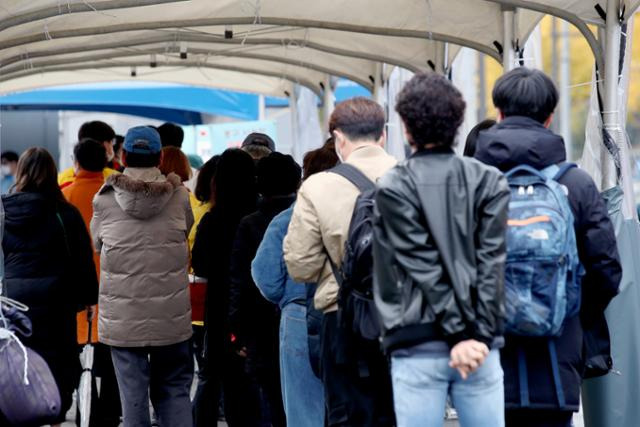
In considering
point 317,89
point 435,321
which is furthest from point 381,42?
point 435,321

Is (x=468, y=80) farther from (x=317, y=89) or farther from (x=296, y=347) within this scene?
(x=296, y=347)

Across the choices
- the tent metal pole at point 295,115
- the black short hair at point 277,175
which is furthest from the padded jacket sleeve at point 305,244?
the tent metal pole at point 295,115

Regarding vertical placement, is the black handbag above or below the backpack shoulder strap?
below

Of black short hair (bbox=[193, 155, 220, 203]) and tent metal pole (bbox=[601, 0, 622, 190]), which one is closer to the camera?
tent metal pole (bbox=[601, 0, 622, 190])

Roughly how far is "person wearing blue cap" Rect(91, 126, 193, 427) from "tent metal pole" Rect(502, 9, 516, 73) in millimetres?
3083

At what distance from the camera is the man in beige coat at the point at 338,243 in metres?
5.43

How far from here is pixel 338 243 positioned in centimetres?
556

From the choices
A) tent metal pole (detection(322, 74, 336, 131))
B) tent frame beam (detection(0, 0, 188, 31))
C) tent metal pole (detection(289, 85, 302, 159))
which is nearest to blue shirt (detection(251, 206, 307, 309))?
tent frame beam (detection(0, 0, 188, 31))

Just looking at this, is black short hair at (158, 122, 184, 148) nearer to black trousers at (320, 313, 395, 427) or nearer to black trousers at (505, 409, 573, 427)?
black trousers at (320, 313, 395, 427)

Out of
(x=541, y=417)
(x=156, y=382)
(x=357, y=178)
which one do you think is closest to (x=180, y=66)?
(x=156, y=382)

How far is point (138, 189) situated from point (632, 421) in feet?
9.61

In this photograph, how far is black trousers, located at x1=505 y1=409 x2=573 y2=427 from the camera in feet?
16.8

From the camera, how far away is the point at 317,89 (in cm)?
1670

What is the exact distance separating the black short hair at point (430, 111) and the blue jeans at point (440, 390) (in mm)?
778
